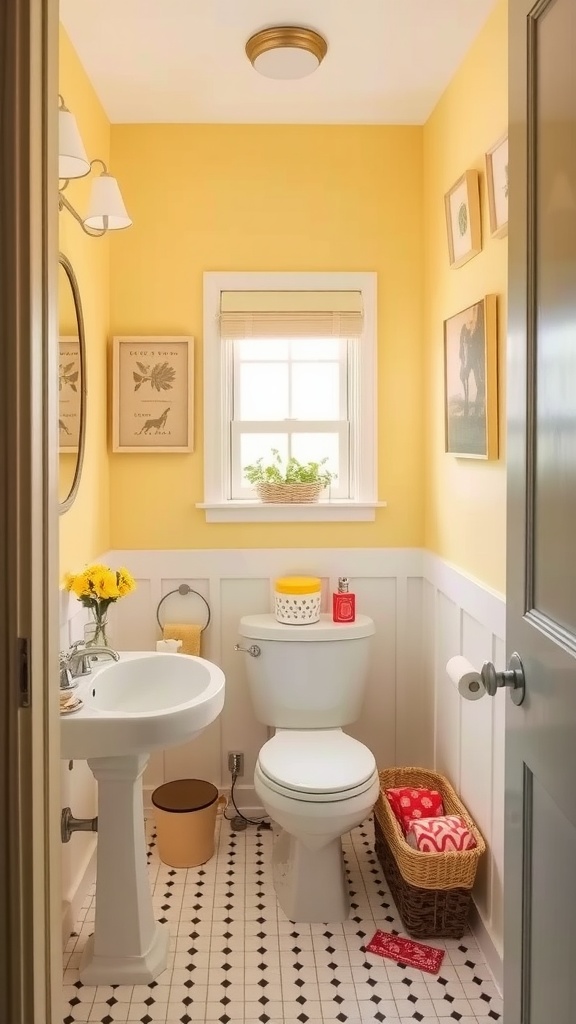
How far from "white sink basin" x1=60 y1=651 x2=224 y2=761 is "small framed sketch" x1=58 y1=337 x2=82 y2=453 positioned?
2.23 ft

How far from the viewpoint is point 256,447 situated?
9.95ft

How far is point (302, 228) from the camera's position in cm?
292

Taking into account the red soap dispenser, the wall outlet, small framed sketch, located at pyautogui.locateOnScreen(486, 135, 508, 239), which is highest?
small framed sketch, located at pyautogui.locateOnScreen(486, 135, 508, 239)

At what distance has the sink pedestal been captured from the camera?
2.09m

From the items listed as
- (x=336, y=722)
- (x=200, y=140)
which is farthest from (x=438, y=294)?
(x=336, y=722)

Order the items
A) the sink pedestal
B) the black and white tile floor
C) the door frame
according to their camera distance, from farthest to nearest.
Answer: the sink pedestal → the black and white tile floor → the door frame

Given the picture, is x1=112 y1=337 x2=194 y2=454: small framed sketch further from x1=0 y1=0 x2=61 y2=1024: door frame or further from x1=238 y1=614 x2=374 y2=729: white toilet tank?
x1=0 y1=0 x2=61 y2=1024: door frame

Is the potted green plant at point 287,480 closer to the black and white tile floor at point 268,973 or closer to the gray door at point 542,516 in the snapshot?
the black and white tile floor at point 268,973

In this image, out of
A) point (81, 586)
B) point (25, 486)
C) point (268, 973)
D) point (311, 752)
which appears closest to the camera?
point (25, 486)

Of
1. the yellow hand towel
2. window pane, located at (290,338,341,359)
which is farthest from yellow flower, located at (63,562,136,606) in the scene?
window pane, located at (290,338,341,359)

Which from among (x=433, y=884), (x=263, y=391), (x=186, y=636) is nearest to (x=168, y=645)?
(x=186, y=636)

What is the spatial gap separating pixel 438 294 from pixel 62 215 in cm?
129

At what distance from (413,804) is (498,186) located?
186 cm

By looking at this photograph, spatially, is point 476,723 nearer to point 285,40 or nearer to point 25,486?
point 25,486
